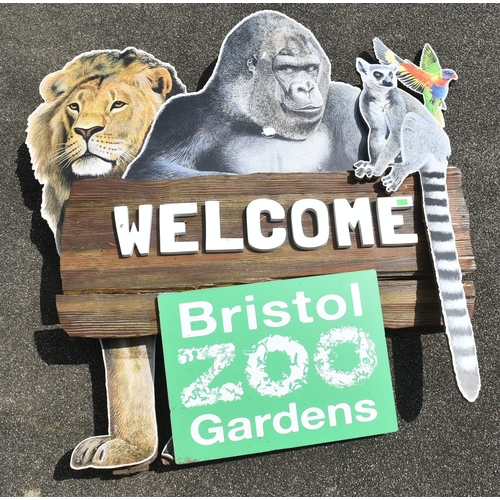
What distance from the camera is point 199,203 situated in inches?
86.4

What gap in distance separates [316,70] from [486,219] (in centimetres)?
117

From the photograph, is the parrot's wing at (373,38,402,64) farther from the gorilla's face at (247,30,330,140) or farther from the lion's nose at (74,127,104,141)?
the lion's nose at (74,127,104,141)

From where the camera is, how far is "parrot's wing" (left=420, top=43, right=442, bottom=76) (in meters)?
2.44

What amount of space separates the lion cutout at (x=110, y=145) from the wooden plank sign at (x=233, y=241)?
0.17m

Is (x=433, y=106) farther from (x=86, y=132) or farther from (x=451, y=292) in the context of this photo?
(x=86, y=132)

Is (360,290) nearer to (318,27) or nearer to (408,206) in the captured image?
(408,206)

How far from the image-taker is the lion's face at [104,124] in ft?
7.68

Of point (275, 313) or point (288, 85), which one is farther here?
point (288, 85)

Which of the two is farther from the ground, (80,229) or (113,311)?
(80,229)

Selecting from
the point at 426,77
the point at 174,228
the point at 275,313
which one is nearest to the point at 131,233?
the point at 174,228

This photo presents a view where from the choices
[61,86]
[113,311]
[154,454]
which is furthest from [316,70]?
[154,454]

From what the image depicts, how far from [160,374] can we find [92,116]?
52.2 inches

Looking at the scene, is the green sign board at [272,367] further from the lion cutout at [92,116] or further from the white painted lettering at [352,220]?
the lion cutout at [92,116]

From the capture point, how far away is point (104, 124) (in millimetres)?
2385
